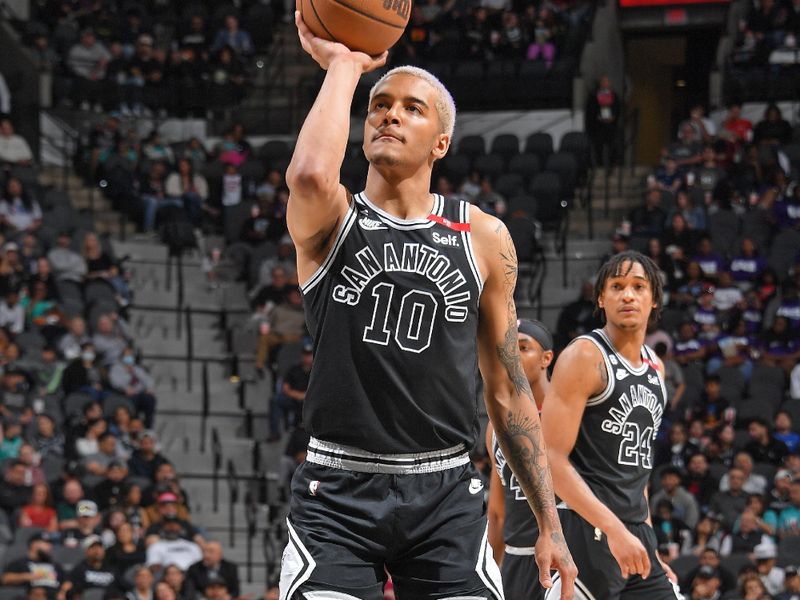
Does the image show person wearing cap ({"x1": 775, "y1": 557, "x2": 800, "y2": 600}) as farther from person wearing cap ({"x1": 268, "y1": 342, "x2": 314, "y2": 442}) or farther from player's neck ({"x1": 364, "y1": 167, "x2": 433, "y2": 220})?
player's neck ({"x1": 364, "y1": 167, "x2": 433, "y2": 220})

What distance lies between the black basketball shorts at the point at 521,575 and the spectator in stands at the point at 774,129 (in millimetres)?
12510

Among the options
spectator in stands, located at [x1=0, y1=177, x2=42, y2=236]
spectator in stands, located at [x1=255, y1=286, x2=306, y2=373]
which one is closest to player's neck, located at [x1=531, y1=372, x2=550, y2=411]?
spectator in stands, located at [x1=255, y1=286, x2=306, y2=373]

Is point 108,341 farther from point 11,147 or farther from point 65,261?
point 11,147

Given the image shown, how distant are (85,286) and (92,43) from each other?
6.40 m

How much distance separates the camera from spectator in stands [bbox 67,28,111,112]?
2002 centimetres

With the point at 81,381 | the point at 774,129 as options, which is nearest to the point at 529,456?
the point at 81,381

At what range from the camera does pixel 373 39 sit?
421 cm

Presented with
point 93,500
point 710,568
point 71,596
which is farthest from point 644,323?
point 93,500

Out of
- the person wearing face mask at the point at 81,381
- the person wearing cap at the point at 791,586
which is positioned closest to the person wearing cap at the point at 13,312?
the person wearing face mask at the point at 81,381

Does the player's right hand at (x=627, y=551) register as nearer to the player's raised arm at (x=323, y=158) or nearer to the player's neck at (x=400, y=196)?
the player's neck at (x=400, y=196)

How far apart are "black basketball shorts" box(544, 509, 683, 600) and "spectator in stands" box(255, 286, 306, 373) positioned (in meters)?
9.94

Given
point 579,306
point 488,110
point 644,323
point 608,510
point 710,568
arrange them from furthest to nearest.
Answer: point 488,110 → point 579,306 → point 710,568 → point 644,323 → point 608,510

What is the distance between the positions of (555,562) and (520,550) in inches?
71.9

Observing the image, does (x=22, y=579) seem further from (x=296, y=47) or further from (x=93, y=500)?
(x=296, y=47)
